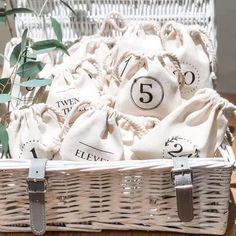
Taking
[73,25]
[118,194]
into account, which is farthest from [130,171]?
[73,25]

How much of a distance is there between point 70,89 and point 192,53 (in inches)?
10.6

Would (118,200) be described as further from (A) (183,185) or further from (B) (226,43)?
(B) (226,43)

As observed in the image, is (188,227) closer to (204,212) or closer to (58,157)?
(204,212)

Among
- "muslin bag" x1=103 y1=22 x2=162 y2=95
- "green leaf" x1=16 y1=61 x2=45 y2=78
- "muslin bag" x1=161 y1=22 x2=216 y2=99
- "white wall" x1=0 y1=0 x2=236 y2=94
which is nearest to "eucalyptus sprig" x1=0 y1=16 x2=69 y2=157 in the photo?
"green leaf" x1=16 y1=61 x2=45 y2=78

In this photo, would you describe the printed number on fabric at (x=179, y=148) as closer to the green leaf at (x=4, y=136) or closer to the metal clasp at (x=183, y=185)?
the metal clasp at (x=183, y=185)

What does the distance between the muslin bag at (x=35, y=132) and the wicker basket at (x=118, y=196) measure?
0.06 metres

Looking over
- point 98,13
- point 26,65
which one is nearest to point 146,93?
point 26,65

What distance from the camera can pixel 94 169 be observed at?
3.14 ft

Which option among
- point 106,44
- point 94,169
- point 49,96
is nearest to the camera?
point 94,169

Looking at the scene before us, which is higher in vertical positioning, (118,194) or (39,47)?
(39,47)

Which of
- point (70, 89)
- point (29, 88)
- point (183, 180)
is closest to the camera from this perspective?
point (183, 180)

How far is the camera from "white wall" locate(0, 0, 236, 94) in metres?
1.52

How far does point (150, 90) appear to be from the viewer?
110cm

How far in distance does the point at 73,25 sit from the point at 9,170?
21.6 inches
